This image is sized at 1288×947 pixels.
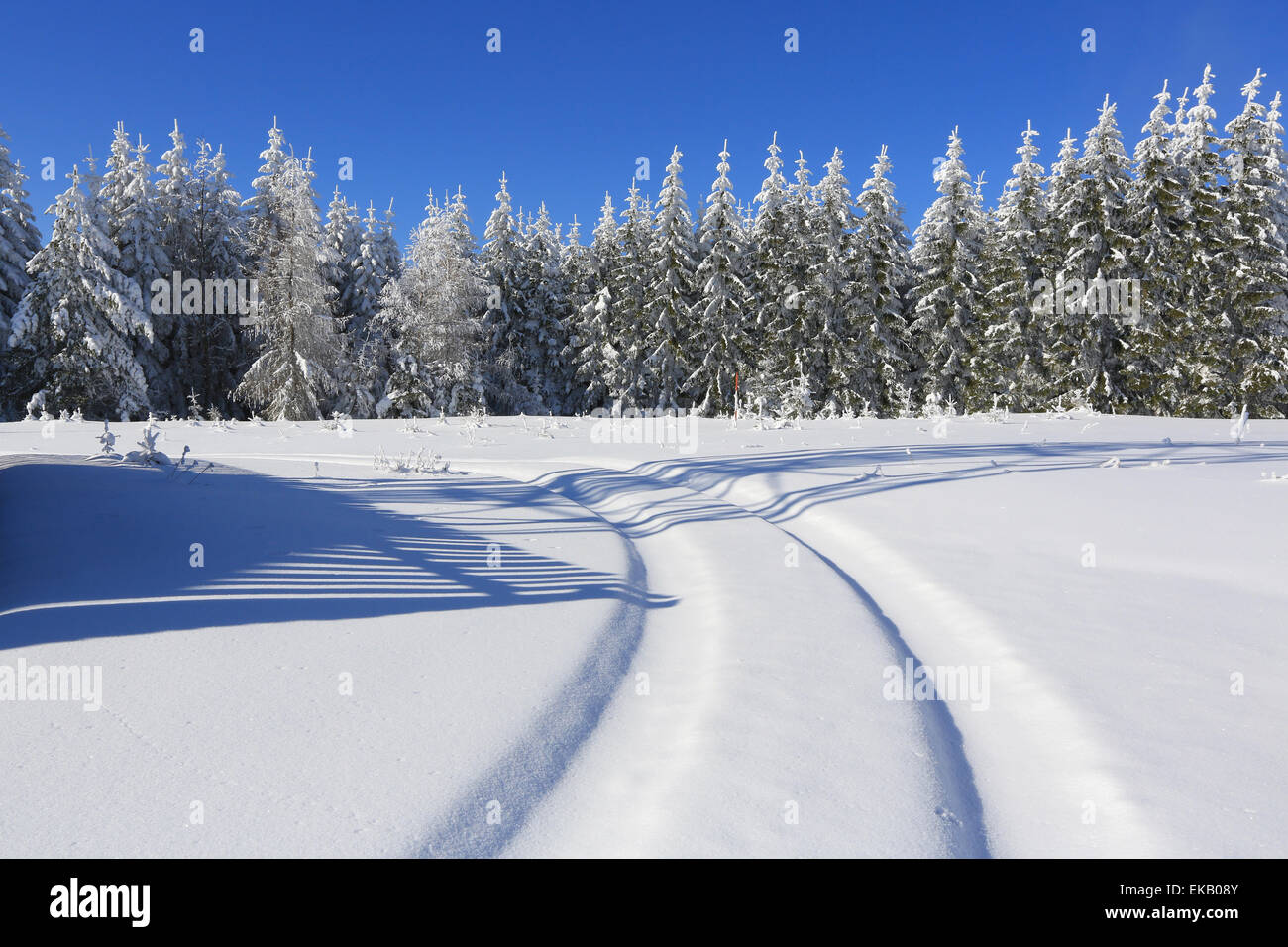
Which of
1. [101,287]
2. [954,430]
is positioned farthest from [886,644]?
[101,287]

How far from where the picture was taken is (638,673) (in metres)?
3.57

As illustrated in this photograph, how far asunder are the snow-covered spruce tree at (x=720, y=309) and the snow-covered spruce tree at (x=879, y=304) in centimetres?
532

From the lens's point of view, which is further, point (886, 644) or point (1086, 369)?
point (1086, 369)

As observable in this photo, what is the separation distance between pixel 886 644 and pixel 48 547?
536 centimetres

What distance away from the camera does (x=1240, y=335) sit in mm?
25625

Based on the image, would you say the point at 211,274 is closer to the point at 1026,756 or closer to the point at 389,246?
the point at 389,246

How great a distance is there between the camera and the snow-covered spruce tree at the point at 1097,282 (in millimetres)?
27453

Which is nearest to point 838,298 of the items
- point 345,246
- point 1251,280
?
point 1251,280

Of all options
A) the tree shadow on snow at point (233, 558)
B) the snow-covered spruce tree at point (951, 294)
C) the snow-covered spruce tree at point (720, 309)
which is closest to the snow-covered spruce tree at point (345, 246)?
the snow-covered spruce tree at point (720, 309)

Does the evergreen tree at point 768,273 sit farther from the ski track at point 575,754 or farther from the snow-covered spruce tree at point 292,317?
the ski track at point 575,754

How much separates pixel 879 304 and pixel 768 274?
5.62 m

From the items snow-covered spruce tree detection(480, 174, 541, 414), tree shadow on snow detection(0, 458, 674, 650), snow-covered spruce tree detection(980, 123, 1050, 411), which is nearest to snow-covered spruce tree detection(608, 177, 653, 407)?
snow-covered spruce tree detection(480, 174, 541, 414)
